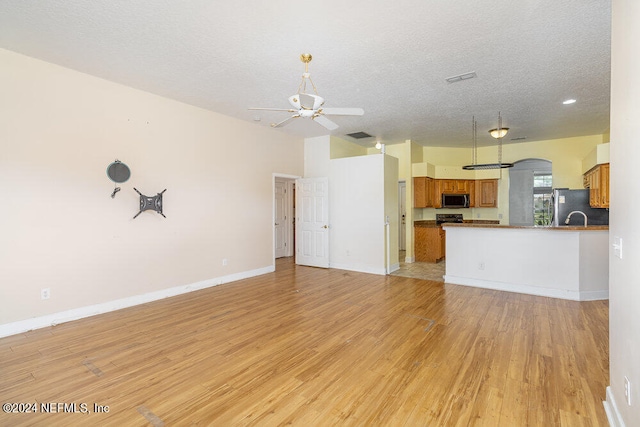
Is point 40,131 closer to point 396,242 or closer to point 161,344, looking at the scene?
point 161,344

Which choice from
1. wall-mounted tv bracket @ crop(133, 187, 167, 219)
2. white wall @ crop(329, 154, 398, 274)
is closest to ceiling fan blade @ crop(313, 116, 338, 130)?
white wall @ crop(329, 154, 398, 274)

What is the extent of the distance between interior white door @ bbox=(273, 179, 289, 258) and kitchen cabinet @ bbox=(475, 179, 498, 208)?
5.49 m

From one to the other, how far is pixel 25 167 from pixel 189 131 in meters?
2.17

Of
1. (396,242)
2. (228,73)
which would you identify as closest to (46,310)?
(228,73)

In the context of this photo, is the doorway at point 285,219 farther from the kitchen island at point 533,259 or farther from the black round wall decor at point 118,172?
the kitchen island at point 533,259

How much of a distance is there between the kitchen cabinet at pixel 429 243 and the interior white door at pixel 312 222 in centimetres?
253

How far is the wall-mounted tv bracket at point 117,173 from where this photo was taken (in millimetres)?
4051

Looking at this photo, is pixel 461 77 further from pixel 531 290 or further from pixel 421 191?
pixel 421 191

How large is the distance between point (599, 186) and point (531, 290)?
2.69m

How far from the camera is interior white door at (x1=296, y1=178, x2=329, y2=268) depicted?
6859 millimetres

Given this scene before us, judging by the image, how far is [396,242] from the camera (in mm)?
6617

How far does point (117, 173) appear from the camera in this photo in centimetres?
411

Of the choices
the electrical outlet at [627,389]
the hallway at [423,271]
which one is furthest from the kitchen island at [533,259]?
the electrical outlet at [627,389]

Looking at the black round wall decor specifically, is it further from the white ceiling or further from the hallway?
the hallway
